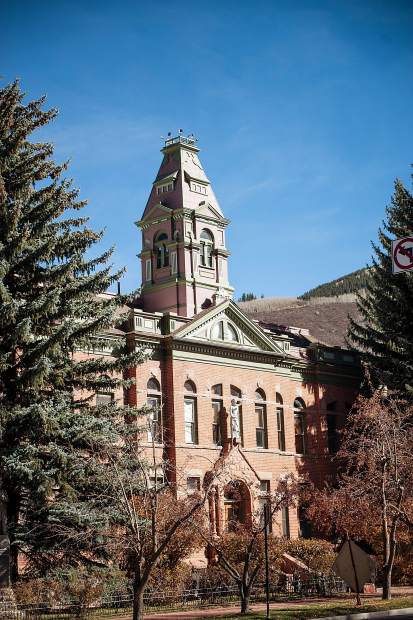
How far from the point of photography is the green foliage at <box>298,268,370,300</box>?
573ft

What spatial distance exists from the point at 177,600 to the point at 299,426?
2064cm

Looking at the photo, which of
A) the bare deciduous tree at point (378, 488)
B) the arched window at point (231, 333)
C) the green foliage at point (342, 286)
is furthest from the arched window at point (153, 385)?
the green foliage at point (342, 286)

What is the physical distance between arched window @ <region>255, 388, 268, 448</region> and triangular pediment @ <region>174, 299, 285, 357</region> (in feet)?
7.68

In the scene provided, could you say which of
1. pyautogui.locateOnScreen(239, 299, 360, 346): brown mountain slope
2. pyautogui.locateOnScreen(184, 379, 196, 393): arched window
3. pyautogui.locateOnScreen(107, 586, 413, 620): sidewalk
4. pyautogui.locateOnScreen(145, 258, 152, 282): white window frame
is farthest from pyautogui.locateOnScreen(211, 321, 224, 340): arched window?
pyautogui.locateOnScreen(239, 299, 360, 346): brown mountain slope

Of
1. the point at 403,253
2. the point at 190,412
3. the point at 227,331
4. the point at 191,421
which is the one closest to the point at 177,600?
the point at 191,421

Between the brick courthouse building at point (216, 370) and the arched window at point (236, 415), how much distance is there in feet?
0.22

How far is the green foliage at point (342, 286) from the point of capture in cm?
17462

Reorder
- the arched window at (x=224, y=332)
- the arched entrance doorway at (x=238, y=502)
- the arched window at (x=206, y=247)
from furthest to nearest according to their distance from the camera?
the arched window at (x=206, y=247) → the arched window at (x=224, y=332) → the arched entrance doorway at (x=238, y=502)

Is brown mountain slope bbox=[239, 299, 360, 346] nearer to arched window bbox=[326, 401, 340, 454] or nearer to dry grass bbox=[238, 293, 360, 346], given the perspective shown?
dry grass bbox=[238, 293, 360, 346]

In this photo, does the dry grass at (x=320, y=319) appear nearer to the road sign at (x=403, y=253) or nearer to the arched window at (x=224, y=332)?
the arched window at (x=224, y=332)

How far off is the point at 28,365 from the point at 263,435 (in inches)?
843

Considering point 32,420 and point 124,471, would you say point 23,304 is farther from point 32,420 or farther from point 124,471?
point 124,471

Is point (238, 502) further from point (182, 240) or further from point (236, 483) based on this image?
point (182, 240)

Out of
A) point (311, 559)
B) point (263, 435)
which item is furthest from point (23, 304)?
point (263, 435)
